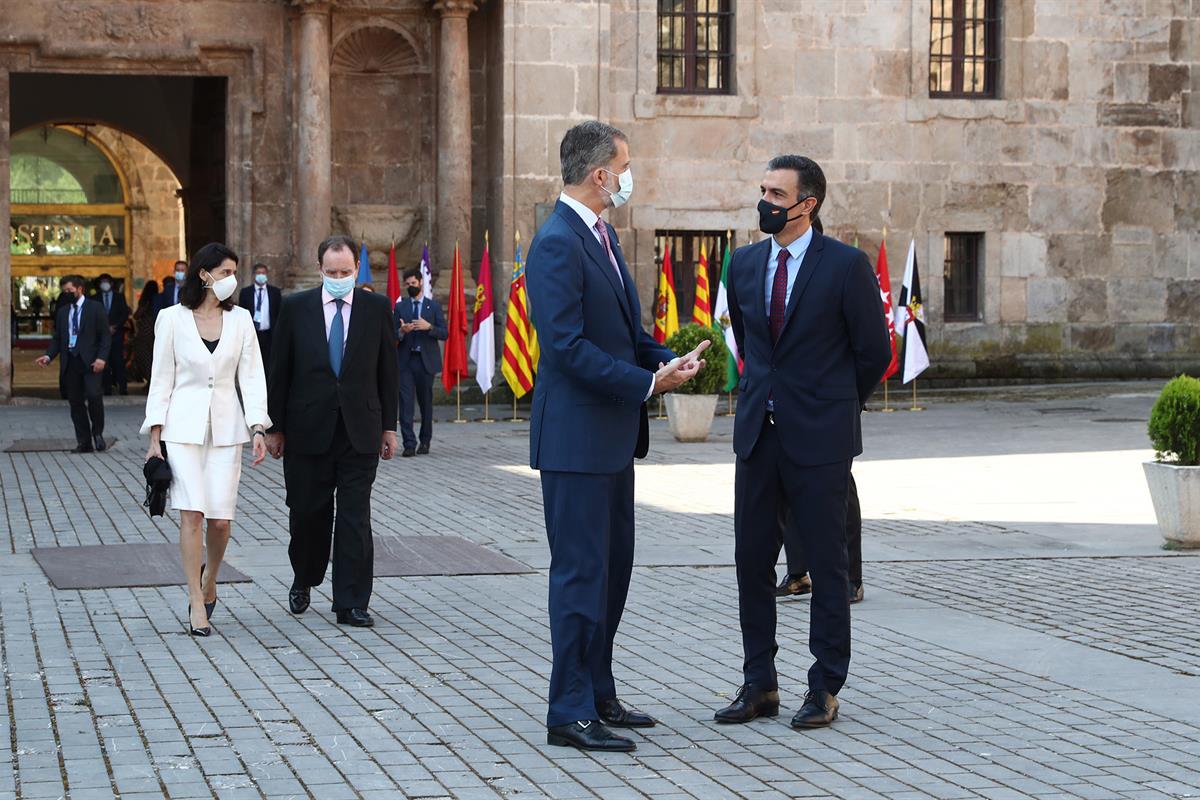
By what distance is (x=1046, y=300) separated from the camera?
27.5 metres

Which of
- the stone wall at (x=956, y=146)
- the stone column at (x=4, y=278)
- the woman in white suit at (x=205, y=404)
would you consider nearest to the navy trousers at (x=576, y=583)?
the woman in white suit at (x=205, y=404)

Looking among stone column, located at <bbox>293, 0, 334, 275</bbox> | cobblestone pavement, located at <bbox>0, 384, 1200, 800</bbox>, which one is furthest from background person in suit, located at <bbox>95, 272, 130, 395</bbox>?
cobblestone pavement, located at <bbox>0, 384, 1200, 800</bbox>

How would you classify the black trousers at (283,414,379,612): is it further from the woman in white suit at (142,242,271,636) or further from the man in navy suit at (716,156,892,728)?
the man in navy suit at (716,156,892,728)

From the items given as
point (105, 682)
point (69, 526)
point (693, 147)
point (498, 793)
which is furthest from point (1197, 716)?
point (693, 147)

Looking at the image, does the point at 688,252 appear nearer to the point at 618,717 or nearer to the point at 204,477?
the point at 204,477

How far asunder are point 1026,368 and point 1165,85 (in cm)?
461

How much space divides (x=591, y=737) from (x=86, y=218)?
3907cm

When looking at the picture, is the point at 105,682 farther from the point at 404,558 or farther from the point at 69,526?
the point at 69,526

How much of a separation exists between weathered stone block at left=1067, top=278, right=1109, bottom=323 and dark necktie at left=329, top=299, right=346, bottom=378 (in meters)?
19.7

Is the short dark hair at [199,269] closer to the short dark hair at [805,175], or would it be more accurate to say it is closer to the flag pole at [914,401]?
the short dark hair at [805,175]

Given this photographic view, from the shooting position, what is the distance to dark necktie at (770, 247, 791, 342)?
7367mm

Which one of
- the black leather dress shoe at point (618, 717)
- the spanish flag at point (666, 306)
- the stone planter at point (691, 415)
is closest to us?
the black leather dress shoe at point (618, 717)

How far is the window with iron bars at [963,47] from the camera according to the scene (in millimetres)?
27375

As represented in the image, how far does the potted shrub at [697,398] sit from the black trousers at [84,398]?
585 centimetres
